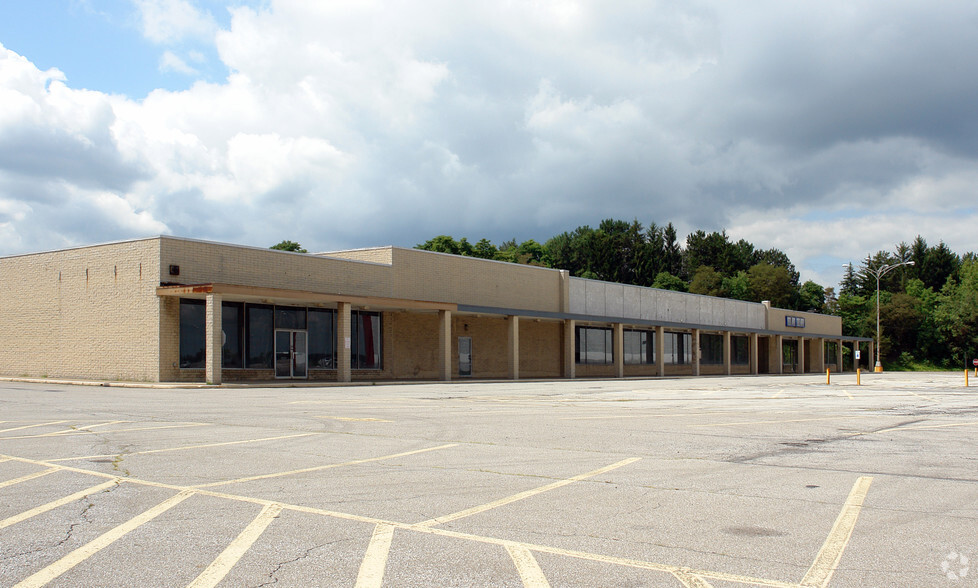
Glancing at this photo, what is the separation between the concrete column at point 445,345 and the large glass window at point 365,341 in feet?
9.17

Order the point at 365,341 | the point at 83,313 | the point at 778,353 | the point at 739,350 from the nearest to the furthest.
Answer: the point at 83,313, the point at 365,341, the point at 739,350, the point at 778,353

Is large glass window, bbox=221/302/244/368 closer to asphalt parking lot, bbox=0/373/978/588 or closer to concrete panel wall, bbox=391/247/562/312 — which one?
concrete panel wall, bbox=391/247/562/312

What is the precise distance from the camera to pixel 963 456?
1069cm

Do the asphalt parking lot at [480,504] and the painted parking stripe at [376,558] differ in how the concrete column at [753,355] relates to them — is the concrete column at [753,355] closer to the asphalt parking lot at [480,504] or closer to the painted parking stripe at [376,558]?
the asphalt parking lot at [480,504]

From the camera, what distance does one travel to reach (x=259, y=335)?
31.1 meters

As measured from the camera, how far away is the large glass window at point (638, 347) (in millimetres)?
52247

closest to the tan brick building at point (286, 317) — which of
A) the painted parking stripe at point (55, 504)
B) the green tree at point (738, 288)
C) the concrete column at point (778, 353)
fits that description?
the painted parking stripe at point (55, 504)

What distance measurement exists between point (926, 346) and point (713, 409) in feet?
304

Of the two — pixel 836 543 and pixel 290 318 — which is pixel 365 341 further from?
pixel 836 543

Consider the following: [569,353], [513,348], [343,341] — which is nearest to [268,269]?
[343,341]

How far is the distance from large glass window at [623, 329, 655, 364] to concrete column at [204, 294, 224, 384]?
3082cm

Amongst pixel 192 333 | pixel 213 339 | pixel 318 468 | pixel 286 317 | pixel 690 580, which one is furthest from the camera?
pixel 286 317

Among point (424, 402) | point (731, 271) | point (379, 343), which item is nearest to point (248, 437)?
point (424, 402)

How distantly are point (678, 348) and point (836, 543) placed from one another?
53.3 metres
